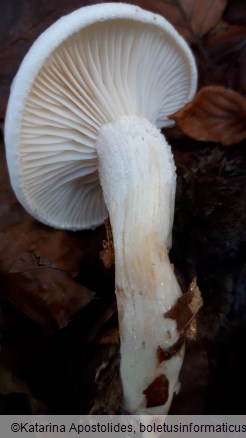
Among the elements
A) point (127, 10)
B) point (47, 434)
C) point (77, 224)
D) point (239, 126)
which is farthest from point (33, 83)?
point (47, 434)

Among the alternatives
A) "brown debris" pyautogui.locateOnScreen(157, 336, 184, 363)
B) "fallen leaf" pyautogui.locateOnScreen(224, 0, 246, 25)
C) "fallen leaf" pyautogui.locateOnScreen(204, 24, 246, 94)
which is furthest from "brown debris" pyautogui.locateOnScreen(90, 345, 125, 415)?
"fallen leaf" pyautogui.locateOnScreen(224, 0, 246, 25)

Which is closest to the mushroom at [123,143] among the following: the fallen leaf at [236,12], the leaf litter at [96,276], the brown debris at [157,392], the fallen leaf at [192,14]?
the brown debris at [157,392]

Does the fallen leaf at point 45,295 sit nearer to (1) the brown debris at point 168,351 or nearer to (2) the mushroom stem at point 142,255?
(2) the mushroom stem at point 142,255

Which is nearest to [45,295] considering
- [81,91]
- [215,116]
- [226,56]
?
[81,91]

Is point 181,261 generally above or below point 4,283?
below

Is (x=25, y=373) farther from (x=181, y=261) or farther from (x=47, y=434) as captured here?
(x=181, y=261)

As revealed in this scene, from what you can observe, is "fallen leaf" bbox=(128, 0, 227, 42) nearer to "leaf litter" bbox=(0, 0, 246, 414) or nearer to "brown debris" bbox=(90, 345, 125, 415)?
"leaf litter" bbox=(0, 0, 246, 414)
